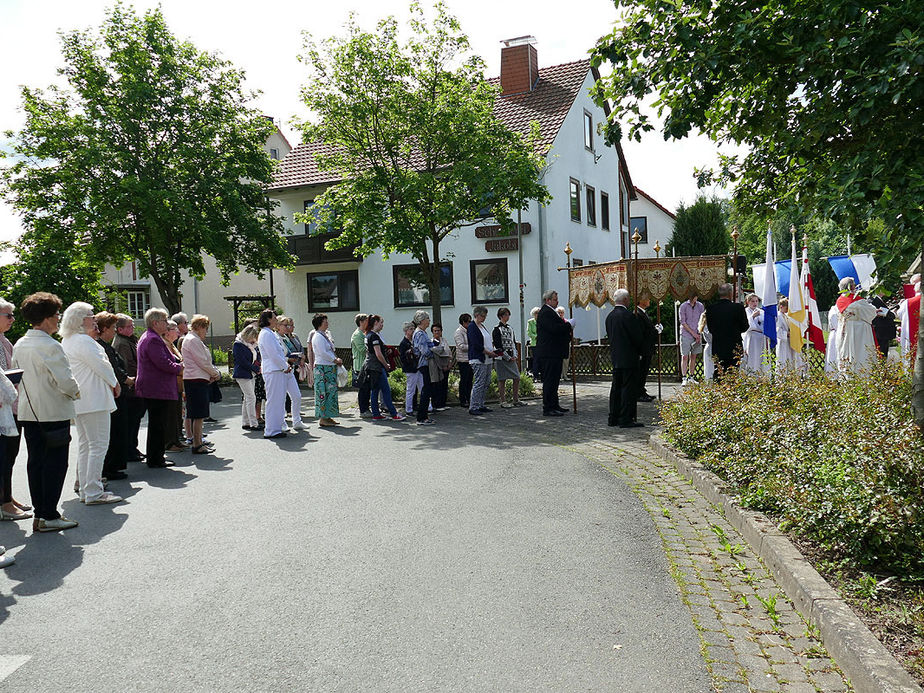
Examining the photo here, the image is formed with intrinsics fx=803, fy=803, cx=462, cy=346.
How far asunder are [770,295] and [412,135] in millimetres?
8907

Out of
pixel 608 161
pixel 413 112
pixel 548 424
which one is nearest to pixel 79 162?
pixel 413 112

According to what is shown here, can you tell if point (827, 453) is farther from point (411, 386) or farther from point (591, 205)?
point (591, 205)

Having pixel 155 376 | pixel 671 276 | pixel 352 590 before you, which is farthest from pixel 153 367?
pixel 671 276

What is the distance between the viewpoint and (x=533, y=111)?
31000mm

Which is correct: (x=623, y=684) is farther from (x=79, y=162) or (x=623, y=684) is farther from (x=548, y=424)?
(x=79, y=162)

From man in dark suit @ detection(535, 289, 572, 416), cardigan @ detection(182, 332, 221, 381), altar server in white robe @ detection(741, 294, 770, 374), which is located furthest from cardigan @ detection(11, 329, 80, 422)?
altar server in white robe @ detection(741, 294, 770, 374)

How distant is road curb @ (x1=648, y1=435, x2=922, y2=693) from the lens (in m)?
3.38

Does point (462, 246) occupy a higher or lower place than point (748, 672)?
higher

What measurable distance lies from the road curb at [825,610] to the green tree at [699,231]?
117 feet

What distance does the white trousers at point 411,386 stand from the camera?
14.8 metres

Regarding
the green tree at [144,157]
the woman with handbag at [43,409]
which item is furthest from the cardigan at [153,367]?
the green tree at [144,157]

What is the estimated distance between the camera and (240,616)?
15.1 feet

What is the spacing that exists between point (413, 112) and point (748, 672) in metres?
16.0

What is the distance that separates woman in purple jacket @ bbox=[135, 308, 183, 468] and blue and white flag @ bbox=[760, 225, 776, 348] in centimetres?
985
